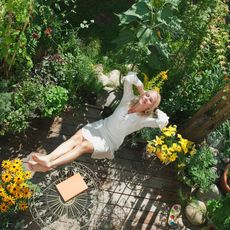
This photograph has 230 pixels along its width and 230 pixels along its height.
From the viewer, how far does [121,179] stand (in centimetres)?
592

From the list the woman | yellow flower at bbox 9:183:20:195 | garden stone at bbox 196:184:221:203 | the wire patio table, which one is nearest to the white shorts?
the woman

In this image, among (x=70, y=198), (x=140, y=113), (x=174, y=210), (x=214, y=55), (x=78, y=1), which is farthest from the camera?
(x=78, y=1)

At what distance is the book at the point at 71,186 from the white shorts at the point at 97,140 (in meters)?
0.42

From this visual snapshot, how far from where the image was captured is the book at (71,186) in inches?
197

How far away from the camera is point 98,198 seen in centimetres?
563

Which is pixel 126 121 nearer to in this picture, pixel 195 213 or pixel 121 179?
pixel 121 179

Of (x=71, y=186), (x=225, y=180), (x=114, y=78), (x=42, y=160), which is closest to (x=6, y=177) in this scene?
(x=42, y=160)

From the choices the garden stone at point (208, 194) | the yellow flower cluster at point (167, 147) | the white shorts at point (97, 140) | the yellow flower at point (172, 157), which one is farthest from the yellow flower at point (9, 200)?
the garden stone at point (208, 194)

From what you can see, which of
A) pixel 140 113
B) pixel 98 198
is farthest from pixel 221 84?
pixel 98 198

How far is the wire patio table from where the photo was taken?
5285 mm

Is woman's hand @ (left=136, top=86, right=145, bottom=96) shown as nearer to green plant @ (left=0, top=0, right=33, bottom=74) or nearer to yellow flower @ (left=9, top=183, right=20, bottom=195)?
green plant @ (left=0, top=0, right=33, bottom=74)

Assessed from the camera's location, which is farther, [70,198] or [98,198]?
[98,198]

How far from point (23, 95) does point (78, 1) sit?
2.41m

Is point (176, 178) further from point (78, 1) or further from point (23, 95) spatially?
point (78, 1)
